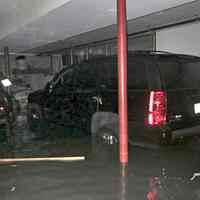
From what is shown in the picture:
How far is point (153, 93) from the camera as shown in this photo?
3.97m

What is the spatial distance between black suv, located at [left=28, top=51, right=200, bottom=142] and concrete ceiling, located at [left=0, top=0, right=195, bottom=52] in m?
0.94

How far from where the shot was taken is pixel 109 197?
305 cm

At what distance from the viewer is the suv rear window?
4051 millimetres

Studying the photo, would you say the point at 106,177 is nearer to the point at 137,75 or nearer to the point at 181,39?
the point at 137,75

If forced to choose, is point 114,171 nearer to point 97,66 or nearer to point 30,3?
point 97,66

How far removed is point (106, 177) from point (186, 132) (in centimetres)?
136

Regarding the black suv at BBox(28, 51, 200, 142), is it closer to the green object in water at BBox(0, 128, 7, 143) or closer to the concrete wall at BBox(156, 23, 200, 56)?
the green object in water at BBox(0, 128, 7, 143)

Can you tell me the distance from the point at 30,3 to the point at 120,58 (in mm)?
2816

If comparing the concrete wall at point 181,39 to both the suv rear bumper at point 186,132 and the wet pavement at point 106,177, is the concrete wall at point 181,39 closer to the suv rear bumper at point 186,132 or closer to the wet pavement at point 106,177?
the wet pavement at point 106,177

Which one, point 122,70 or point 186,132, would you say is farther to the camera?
point 186,132

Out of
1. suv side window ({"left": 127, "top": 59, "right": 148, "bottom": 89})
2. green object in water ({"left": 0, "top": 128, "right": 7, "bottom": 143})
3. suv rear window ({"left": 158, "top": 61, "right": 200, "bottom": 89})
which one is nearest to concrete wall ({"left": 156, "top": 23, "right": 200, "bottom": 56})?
suv rear window ({"left": 158, "top": 61, "right": 200, "bottom": 89})

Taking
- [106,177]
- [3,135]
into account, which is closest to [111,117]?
[106,177]

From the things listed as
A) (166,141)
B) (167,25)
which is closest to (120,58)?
(166,141)

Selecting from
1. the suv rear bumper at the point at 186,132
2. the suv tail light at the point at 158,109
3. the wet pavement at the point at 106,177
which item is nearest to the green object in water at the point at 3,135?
the wet pavement at the point at 106,177
